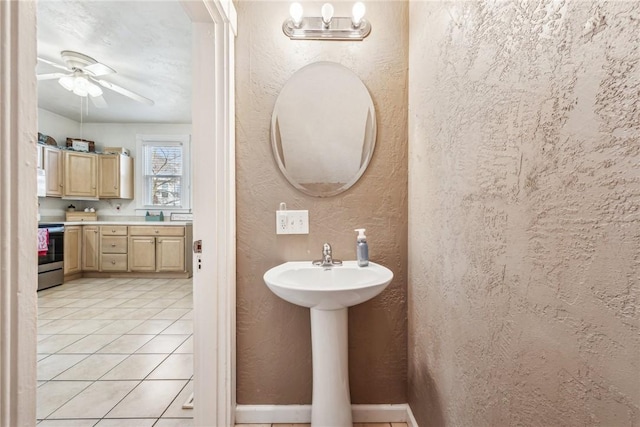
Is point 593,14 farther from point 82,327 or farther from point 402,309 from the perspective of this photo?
point 82,327

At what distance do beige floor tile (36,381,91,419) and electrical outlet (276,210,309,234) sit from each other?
1681 millimetres

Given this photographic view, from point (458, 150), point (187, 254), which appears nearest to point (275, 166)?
point (458, 150)

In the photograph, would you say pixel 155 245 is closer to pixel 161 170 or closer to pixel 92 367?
pixel 161 170

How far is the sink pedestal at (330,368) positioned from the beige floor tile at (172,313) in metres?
2.21

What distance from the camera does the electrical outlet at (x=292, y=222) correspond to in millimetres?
1503

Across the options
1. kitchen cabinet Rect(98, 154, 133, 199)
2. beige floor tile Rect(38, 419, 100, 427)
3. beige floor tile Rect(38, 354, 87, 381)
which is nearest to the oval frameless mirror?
beige floor tile Rect(38, 419, 100, 427)

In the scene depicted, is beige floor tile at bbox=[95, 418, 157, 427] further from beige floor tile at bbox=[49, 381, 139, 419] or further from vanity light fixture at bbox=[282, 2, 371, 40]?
vanity light fixture at bbox=[282, 2, 371, 40]

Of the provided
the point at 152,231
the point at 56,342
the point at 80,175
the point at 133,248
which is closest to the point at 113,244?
the point at 133,248

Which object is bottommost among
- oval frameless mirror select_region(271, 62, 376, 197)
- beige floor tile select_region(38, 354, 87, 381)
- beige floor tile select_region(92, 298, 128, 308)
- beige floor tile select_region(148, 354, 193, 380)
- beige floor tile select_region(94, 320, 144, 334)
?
beige floor tile select_region(148, 354, 193, 380)

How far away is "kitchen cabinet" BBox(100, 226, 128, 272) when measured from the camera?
4574mm

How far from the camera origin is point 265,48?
150 cm

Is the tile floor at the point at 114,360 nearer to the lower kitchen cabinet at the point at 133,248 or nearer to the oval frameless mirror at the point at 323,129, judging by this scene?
the lower kitchen cabinet at the point at 133,248

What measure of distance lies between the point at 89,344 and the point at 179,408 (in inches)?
52.3

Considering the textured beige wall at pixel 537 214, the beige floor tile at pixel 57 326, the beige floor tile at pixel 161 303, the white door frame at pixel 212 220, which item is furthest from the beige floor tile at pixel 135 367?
the textured beige wall at pixel 537 214
